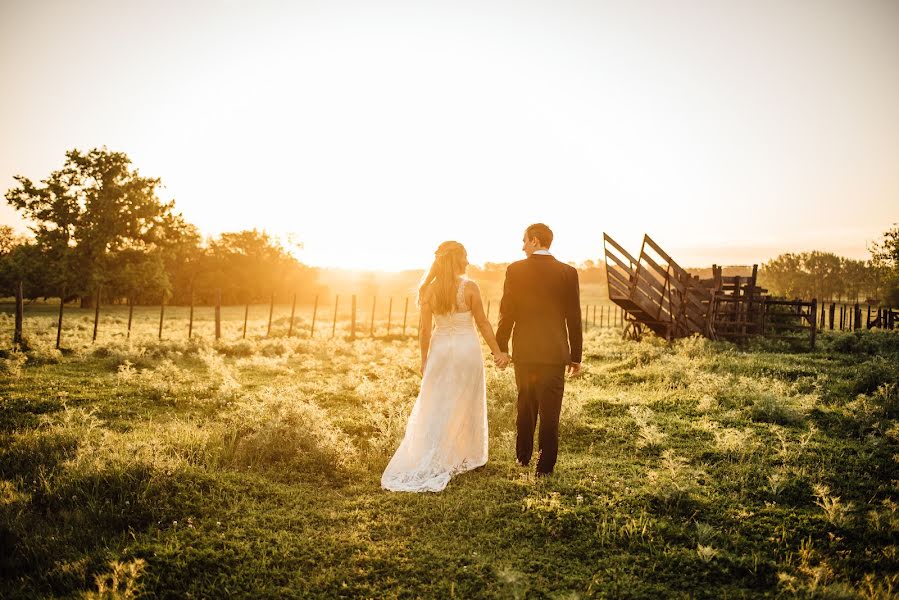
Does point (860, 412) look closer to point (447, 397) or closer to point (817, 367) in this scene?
point (817, 367)

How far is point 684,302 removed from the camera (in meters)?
17.1

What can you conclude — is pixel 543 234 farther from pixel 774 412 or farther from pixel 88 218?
pixel 88 218

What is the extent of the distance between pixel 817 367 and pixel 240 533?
13.8 m

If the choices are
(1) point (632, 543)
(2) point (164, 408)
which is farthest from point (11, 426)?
(1) point (632, 543)

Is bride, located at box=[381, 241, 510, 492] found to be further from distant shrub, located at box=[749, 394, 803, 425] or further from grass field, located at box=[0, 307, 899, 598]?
distant shrub, located at box=[749, 394, 803, 425]

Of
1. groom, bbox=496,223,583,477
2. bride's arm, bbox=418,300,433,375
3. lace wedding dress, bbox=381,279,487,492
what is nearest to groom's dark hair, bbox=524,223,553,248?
groom, bbox=496,223,583,477

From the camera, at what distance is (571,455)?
22.1 ft

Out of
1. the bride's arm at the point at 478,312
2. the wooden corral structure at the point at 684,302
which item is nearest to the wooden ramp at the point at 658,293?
the wooden corral structure at the point at 684,302

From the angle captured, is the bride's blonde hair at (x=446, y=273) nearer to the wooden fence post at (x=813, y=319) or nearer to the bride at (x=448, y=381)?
the bride at (x=448, y=381)

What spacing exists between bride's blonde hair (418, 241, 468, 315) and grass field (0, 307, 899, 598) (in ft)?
6.63

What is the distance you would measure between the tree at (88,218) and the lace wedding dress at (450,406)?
3954 centimetres

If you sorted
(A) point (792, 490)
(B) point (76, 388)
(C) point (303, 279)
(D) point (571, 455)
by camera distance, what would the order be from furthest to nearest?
1. (C) point (303, 279)
2. (B) point (76, 388)
3. (D) point (571, 455)
4. (A) point (792, 490)

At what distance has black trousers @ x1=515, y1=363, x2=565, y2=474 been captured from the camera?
5387mm

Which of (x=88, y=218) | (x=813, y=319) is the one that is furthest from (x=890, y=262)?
(x=88, y=218)
